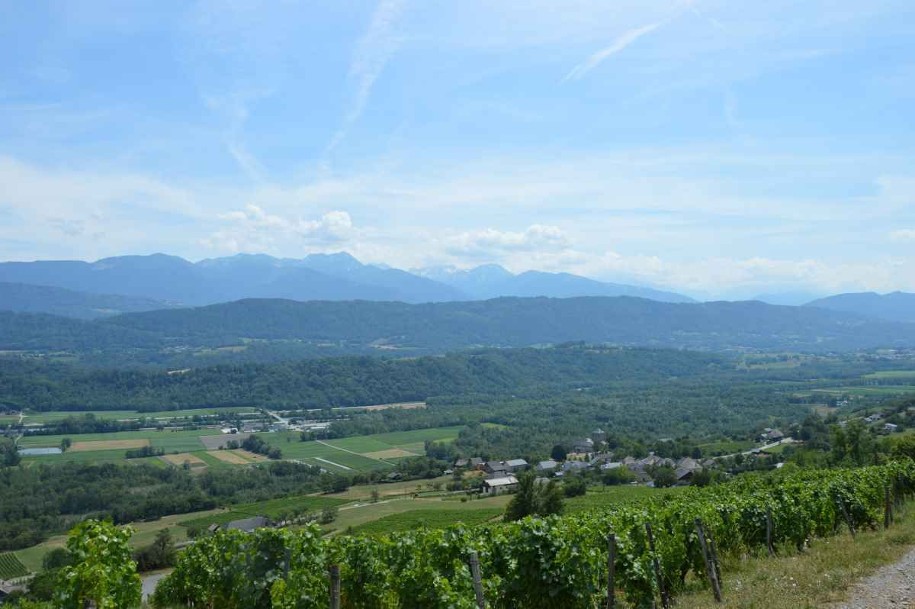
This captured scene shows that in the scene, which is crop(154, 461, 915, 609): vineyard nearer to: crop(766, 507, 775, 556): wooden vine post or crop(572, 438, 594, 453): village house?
crop(766, 507, 775, 556): wooden vine post

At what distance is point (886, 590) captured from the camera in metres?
10.1

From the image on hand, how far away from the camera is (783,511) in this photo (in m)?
16.0

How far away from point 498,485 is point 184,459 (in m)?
44.9

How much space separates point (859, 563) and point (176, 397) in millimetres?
135081

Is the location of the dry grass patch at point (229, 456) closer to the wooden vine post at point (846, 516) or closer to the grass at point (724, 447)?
the grass at point (724, 447)

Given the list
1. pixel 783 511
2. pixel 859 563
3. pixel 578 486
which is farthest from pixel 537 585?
pixel 578 486

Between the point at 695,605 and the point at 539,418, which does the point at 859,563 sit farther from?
the point at 539,418

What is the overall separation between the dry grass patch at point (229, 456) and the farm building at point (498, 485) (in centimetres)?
3510

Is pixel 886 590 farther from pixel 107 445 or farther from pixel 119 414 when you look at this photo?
pixel 119 414

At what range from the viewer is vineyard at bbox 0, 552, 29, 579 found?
37.2 metres

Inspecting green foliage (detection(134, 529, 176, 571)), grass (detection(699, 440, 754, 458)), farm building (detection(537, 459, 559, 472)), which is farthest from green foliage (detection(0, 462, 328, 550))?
grass (detection(699, 440, 754, 458))

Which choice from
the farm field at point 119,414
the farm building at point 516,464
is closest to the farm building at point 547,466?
the farm building at point 516,464

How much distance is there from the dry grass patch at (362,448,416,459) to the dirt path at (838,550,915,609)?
70.2 meters

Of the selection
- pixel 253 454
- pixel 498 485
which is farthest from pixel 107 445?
pixel 498 485
